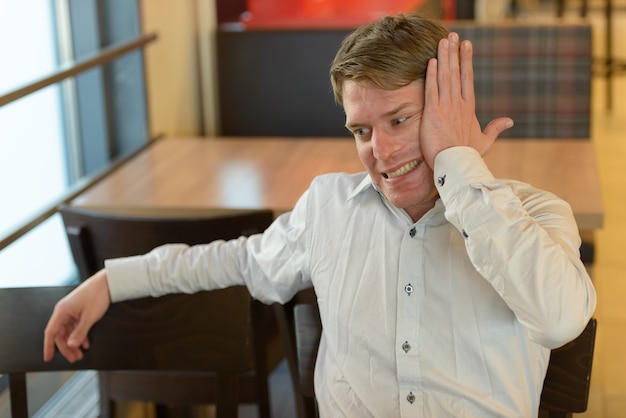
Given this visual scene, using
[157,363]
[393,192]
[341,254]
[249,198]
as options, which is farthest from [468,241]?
[249,198]

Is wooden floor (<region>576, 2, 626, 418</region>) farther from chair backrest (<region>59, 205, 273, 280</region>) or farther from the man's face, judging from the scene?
chair backrest (<region>59, 205, 273, 280</region>)

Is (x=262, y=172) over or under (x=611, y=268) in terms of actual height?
over

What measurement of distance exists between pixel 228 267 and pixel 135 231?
1.54 ft

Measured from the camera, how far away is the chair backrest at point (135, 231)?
6.71ft

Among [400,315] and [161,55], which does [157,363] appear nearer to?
[400,315]

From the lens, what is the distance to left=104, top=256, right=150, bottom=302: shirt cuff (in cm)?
162

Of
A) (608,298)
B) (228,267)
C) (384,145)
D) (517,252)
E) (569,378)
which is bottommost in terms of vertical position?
(608,298)

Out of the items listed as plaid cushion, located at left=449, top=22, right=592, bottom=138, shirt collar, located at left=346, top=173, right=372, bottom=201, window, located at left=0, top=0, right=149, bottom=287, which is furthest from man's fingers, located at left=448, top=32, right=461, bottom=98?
plaid cushion, located at left=449, top=22, right=592, bottom=138

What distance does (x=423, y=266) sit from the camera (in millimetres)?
1512

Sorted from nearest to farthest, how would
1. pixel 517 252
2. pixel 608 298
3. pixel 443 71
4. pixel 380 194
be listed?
pixel 517 252 → pixel 443 71 → pixel 380 194 → pixel 608 298

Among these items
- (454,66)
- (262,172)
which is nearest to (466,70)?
(454,66)

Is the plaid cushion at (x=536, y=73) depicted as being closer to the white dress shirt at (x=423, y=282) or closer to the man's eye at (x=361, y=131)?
the white dress shirt at (x=423, y=282)

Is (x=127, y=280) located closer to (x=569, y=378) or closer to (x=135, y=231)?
(x=135, y=231)

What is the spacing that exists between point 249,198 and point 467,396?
117 centimetres
